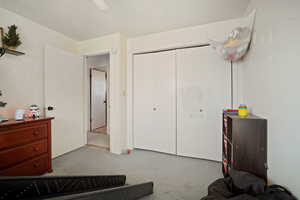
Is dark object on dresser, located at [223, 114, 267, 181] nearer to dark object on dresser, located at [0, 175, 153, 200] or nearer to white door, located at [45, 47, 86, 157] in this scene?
dark object on dresser, located at [0, 175, 153, 200]

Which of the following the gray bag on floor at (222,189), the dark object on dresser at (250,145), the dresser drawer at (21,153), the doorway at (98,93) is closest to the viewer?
the gray bag on floor at (222,189)

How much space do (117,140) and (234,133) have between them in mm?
1997

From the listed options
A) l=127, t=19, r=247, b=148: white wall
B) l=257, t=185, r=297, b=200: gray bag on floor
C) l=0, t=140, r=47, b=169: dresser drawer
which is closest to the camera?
l=257, t=185, r=297, b=200: gray bag on floor

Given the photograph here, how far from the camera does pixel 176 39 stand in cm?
229

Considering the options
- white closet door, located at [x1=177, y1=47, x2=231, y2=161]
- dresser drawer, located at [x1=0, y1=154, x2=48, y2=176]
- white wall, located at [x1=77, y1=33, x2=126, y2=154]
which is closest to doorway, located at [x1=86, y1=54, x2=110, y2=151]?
white wall, located at [x1=77, y1=33, x2=126, y2=154]

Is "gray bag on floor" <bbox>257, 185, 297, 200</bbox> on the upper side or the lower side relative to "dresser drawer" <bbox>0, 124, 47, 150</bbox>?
lower

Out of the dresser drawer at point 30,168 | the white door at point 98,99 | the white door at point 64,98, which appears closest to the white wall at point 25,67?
the white door at point 64,98

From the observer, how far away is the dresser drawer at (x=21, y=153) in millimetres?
1352

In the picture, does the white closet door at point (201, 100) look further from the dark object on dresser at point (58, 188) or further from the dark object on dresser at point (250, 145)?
the dark object on dresser at point (58, 188)

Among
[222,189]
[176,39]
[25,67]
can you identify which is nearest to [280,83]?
[222,189]

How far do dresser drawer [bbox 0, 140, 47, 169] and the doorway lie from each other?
1.97m

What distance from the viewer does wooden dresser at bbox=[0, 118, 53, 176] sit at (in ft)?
4.46

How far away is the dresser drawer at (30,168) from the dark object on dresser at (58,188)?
1001 mm

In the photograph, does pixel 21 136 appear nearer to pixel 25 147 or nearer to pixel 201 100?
pixel 25 147
